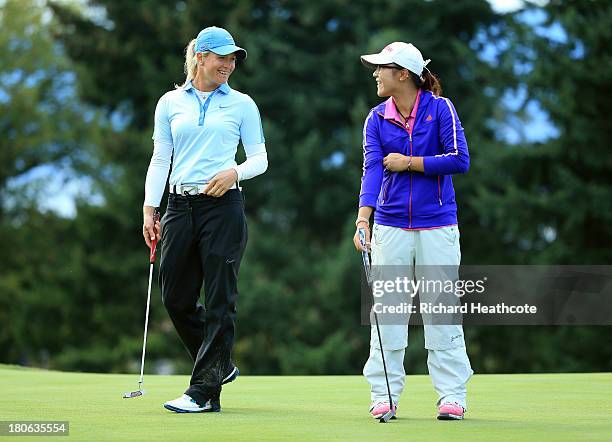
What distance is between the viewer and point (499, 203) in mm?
21797

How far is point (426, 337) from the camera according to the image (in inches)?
230

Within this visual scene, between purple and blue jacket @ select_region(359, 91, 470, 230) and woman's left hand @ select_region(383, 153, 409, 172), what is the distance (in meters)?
0.07

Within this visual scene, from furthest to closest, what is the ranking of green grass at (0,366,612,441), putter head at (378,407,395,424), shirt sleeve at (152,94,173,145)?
shirt sleeve at (152,94,173,145), putter head at (378,407,395,424), green grass at (0,366,612,441)

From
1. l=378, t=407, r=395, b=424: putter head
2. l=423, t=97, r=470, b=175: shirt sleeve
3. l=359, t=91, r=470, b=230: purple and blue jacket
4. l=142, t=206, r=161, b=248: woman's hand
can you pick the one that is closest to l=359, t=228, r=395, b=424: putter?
l=378, t=407, r=395, b=424: putter head

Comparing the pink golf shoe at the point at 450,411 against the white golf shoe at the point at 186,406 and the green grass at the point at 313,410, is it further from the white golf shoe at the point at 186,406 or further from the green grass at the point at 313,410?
the white golf shoe at the point at 186,406

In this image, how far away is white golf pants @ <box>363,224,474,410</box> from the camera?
5777 millimetres

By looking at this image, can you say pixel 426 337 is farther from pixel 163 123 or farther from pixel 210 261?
pixel 163 123

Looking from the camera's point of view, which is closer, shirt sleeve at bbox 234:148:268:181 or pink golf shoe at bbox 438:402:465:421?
pink golf shoe at bbox 438:402:465:421

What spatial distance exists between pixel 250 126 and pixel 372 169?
699 mm

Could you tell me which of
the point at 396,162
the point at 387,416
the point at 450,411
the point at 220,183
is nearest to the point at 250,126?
the point at 220,183

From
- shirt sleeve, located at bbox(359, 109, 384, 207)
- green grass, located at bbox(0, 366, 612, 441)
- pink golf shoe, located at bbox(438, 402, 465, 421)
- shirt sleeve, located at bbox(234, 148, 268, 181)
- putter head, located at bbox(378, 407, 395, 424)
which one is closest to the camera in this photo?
green grass, located at bbox(0, 366, 612, 441)

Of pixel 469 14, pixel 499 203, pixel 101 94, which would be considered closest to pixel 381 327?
pixel 499 203

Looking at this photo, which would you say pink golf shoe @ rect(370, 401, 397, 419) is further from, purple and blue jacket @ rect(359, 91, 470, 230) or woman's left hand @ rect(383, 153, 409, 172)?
woman's left hand @ rect(383, 153, 409, 172)

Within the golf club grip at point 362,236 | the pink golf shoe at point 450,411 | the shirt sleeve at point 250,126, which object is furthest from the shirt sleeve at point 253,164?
the pink golf shoe at point 450,411
